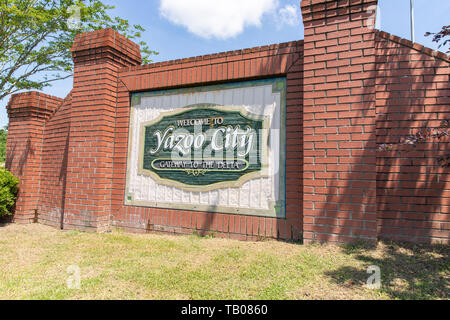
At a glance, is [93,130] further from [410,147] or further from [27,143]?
[410,147]

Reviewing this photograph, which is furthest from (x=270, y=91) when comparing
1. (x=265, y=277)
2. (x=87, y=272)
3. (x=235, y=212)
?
(x=87, y=272)

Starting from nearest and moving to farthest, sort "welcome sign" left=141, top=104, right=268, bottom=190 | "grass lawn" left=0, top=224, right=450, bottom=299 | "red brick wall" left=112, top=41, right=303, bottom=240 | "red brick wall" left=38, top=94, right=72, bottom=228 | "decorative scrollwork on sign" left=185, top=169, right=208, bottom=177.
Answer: "grass lawn" left=0, top=224, right=450, bottom=299 → "red brick wall" left=112, top=41, right=303, bottom=240 → "welcome sign" left=141, top=104, right=268, bottom=190 → "decorative scrollwork on sign" left=185, top=169, right=208, bottom=177 → "red brick wall" left=38, top=94, right=72, bottom=228

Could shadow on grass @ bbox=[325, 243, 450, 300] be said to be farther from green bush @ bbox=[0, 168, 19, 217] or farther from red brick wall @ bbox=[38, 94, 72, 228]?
green bush @ bbox=[0, 168, 19, 217]

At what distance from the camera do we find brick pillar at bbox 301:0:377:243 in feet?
12.6

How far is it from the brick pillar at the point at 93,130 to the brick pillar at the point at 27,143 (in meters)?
1.89

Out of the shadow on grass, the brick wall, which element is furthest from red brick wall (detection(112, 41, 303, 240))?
the shadow on grass

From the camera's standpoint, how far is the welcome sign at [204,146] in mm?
4828

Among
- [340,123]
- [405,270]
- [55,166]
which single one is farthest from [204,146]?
[55,166]

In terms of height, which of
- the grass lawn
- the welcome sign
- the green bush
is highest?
the welcome sign

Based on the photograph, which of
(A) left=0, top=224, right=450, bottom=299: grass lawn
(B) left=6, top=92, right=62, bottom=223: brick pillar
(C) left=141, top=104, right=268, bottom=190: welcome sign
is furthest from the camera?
(B) left=6, top=92, right=62, bottom=223: brick pillar

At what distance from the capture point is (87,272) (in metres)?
3.41

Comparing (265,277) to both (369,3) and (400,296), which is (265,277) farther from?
A: (369,3)

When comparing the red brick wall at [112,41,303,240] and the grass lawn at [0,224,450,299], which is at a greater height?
the red brick wall at [112,41,303,240]

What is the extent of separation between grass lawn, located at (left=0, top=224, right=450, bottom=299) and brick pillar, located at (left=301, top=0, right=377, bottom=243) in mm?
435
